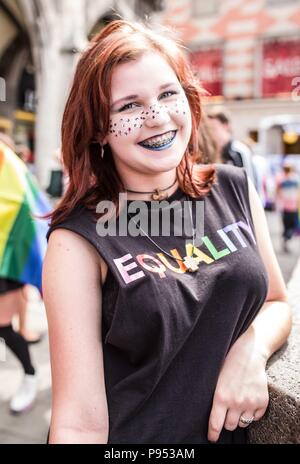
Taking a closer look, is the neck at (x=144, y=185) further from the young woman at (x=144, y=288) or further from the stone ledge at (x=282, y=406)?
the stone ledge at (x=282, y=406)

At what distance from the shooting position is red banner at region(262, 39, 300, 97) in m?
19.1

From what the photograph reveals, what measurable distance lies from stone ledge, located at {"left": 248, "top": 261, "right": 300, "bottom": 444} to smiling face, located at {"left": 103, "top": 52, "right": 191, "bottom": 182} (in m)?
0.55

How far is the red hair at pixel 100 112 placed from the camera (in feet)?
3.60

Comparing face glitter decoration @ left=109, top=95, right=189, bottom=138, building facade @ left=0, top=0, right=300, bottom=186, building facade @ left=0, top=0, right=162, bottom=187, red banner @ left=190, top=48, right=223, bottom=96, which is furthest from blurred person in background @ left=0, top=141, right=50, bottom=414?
red banner @ left=190, top=48, right=223, bottom=96

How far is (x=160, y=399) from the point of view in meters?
1.04

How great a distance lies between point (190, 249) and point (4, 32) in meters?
12.0

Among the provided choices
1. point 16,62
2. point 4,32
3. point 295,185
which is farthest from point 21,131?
point 295,185

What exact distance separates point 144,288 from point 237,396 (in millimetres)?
323

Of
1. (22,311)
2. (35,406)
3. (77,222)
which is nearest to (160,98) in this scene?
(77,222)

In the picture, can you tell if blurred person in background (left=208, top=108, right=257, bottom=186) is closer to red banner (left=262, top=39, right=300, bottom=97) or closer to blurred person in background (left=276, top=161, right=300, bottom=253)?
blurred person in background (left=276, top=161, right=300, bottom=253)

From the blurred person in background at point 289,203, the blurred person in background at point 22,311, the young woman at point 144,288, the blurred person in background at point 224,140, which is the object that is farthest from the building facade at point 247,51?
the young woman at point 144,288

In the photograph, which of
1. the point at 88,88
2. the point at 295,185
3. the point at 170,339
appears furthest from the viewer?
the point at 295,185

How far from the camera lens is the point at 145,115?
1.12 m
